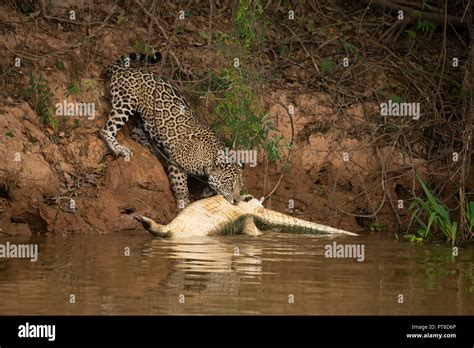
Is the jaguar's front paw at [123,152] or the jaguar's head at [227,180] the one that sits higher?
the jaguar's front paw at [123,152]

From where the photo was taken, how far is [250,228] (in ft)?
36.1

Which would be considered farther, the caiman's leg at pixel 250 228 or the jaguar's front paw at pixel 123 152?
the jaguar's front paw at pixel 123 152

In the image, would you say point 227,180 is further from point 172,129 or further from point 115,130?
point 115,130

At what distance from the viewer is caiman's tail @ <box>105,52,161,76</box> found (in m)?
12.3

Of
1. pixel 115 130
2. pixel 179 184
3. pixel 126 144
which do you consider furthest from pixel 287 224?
pixel 115 130

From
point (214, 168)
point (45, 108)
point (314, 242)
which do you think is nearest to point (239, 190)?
point (214, 168)

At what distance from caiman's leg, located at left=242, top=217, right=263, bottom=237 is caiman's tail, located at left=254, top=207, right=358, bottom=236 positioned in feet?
0.32

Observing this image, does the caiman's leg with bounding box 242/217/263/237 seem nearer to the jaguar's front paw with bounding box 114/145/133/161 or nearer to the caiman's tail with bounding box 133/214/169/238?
the caiman's tail with bounding box 133/214/169/238

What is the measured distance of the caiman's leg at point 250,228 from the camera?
11.0m

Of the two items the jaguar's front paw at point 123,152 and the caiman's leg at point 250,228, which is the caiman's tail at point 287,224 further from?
the jaguar's front paw at point 123,152

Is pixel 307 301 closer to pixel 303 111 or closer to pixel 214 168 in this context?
pixel 214 168

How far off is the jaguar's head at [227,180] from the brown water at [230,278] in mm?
1204

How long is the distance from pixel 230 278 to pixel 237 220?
2.99m

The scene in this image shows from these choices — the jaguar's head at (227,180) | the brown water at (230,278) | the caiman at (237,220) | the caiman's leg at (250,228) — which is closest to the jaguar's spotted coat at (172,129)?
the jaguar's head at (227,180)
